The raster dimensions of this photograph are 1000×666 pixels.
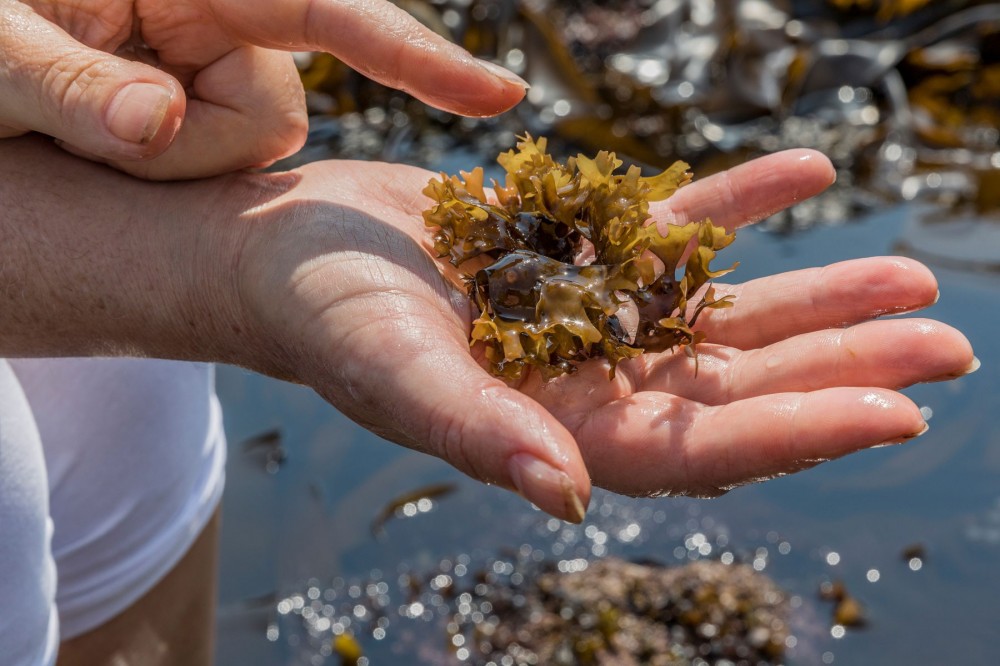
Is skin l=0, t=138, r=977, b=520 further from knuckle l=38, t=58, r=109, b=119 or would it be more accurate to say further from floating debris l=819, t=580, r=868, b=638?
floating debris l=819, t=580, r=868, b=638

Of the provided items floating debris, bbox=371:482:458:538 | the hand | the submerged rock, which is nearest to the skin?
the hand

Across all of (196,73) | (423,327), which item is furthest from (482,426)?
(196,73)

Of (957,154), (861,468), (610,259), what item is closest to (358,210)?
(610,259)

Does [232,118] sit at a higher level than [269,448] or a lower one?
higher

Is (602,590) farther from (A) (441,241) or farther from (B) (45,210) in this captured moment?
(B) (45,210)

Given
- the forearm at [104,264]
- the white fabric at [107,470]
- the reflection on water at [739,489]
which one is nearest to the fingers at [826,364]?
the forearm at [104,264]

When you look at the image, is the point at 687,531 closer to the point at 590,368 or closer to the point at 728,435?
the point at 590,368

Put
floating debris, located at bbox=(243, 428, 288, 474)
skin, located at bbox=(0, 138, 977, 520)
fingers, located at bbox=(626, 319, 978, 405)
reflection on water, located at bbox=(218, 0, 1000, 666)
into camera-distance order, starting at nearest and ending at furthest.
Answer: skin, located at bbox=(0, 138, 977, 520), fingers, located at bbox=(626, 319, 978, 405), reflection on water, located at bbox=(218, 0, 1000, 666), floating debris, located at bbox=(243, 428, 288, 474)
